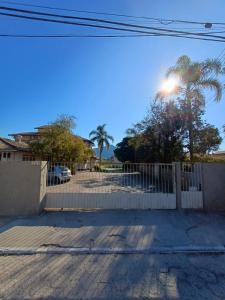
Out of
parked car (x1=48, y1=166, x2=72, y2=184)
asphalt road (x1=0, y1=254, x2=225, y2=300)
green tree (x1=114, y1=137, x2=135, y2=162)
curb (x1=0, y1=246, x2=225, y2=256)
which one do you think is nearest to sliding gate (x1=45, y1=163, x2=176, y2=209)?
parked car (x1=48, y1=166, x2=72, y2=184)

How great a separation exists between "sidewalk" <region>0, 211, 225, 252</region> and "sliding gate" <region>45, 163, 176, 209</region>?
14.3 inches

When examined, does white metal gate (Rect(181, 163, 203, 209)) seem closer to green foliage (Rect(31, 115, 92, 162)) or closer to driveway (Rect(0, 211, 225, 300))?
driveway (Rect(0, 211, 225, 300))

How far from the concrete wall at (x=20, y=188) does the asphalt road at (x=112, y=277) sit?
10.9 feet

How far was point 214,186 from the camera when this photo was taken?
8.77 meters

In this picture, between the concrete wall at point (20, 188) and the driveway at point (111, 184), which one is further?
the driveway at point (111, 184)

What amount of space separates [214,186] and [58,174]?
6.12m

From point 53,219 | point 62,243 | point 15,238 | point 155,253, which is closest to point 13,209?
point 53,219

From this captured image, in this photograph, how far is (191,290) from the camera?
3.60 meters

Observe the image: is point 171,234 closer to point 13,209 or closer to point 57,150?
point 13,209

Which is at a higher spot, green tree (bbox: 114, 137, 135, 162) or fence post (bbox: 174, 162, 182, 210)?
green tree (bbox: 114, 137, 135, 162)

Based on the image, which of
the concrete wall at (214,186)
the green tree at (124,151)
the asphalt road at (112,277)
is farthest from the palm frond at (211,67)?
the green tree at (124,151)

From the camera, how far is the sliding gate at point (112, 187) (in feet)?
28.2

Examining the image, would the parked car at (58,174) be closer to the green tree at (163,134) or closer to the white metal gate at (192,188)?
the white metal gate at (192,188)

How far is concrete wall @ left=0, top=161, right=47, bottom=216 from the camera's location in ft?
26.8
